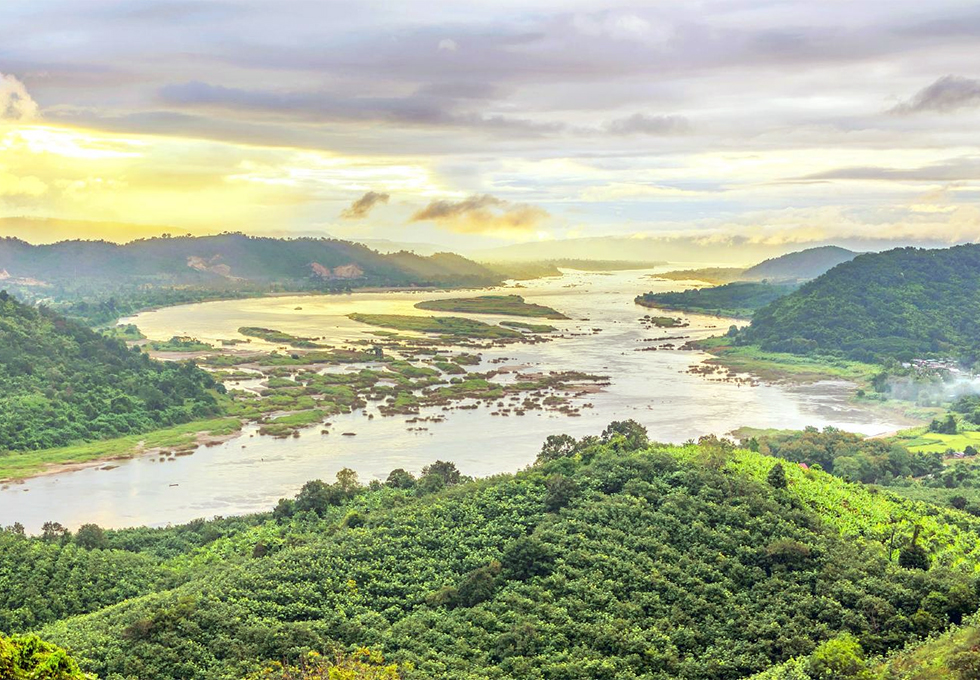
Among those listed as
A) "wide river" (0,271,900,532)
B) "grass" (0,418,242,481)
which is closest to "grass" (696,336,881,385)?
"wide river" (0,271,900,532)

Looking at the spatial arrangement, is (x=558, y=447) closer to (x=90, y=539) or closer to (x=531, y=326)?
(x=90, y=539)

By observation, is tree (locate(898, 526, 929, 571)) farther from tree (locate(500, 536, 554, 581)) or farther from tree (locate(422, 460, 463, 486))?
tree (locate(422, 460, 463, 486))

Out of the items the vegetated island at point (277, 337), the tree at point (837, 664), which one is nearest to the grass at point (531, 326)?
the vegetated island at point (277, 337)

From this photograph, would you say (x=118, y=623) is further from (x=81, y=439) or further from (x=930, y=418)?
(x=930, y=418)

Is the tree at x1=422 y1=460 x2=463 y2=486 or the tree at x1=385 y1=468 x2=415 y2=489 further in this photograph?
the tree at x1=422 y1=460 x2=463 y2=486

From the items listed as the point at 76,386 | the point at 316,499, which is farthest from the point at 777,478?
the point at 76,386

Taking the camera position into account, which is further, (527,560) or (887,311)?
(887,311)

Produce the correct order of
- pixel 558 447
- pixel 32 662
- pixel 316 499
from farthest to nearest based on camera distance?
pixel 558 447, pixel 316 499, pixel 32 662
